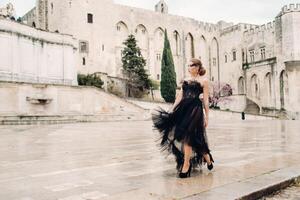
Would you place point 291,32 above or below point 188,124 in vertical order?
above

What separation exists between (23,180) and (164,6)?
195 ft

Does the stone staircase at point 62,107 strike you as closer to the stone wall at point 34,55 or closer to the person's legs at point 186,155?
the stone wall at point 34,55

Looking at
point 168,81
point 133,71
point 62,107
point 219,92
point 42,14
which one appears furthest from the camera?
point 219,92

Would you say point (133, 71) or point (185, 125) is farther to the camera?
point (133, 71)

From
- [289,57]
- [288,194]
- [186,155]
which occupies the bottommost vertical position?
[288,194]

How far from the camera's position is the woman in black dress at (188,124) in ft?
16.6

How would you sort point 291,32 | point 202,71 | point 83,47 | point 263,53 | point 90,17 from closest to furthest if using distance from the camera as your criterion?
1. point 202,71
2. point 83,47
3. point 90,17
4. point 291,32
5. point 263,53

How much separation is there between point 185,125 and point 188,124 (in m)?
0.04

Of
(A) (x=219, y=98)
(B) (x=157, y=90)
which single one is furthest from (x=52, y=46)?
(A) (x=219, y=98)

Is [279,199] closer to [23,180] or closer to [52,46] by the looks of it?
[23,180]

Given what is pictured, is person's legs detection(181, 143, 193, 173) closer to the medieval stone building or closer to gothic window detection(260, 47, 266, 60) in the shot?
the medieval stone building

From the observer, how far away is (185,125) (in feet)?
16.6

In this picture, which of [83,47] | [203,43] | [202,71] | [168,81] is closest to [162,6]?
[203,43]

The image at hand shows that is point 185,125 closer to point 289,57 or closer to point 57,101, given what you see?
point 57,101
